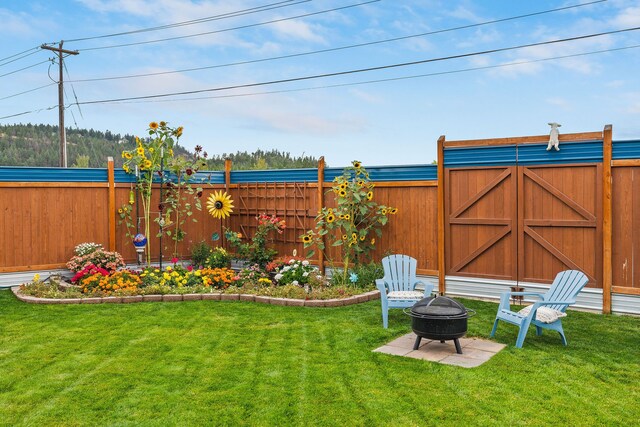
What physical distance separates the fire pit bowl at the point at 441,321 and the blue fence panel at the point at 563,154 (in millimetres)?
3035

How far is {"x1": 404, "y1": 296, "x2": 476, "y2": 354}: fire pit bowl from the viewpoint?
507cm

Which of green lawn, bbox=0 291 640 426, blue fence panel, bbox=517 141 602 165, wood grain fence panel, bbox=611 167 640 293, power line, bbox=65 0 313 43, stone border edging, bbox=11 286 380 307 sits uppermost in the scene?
power line, bbox=65 0 313 43

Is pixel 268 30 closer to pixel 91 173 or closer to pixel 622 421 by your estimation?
pixel 91 173

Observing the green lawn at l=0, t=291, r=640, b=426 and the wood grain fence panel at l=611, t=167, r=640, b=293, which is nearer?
the green lawn at l=0, t=291, r=640, b=426

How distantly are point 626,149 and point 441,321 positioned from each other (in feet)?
11.7

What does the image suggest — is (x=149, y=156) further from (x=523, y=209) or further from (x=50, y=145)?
(x=50, y=145)

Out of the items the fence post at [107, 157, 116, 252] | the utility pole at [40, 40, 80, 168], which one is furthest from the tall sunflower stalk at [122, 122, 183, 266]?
the utility pole at [40, 40, 80, 168]

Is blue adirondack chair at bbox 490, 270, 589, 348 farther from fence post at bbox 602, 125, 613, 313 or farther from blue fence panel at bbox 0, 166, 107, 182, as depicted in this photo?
blue fence panel at bbox 0, 166, 107, 182

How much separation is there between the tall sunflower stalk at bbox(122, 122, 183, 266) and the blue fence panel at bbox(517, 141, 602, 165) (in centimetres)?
564


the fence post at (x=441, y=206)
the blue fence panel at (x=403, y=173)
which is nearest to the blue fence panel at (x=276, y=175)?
the blue fence panel at (x=403, y=173)

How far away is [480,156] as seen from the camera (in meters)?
7.71

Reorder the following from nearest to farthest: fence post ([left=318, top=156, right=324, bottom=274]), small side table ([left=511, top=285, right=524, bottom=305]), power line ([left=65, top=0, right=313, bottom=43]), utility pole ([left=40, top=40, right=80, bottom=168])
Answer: small side table ([left=511, top=285, right=524, bottom=305]) → fence post ([left=318, top=156, right=324, bottom=274]) → power line ([left=65, top=0, right=313, bottom=43]) → utility pole ([left=40, top=40, right=80, bottom=168])

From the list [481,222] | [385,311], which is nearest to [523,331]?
[385,311]

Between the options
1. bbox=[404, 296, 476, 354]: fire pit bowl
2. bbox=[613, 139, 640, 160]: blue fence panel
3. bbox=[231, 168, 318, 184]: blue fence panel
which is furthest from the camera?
bbox=[231, 168, 318, 184]: blue fence panel
